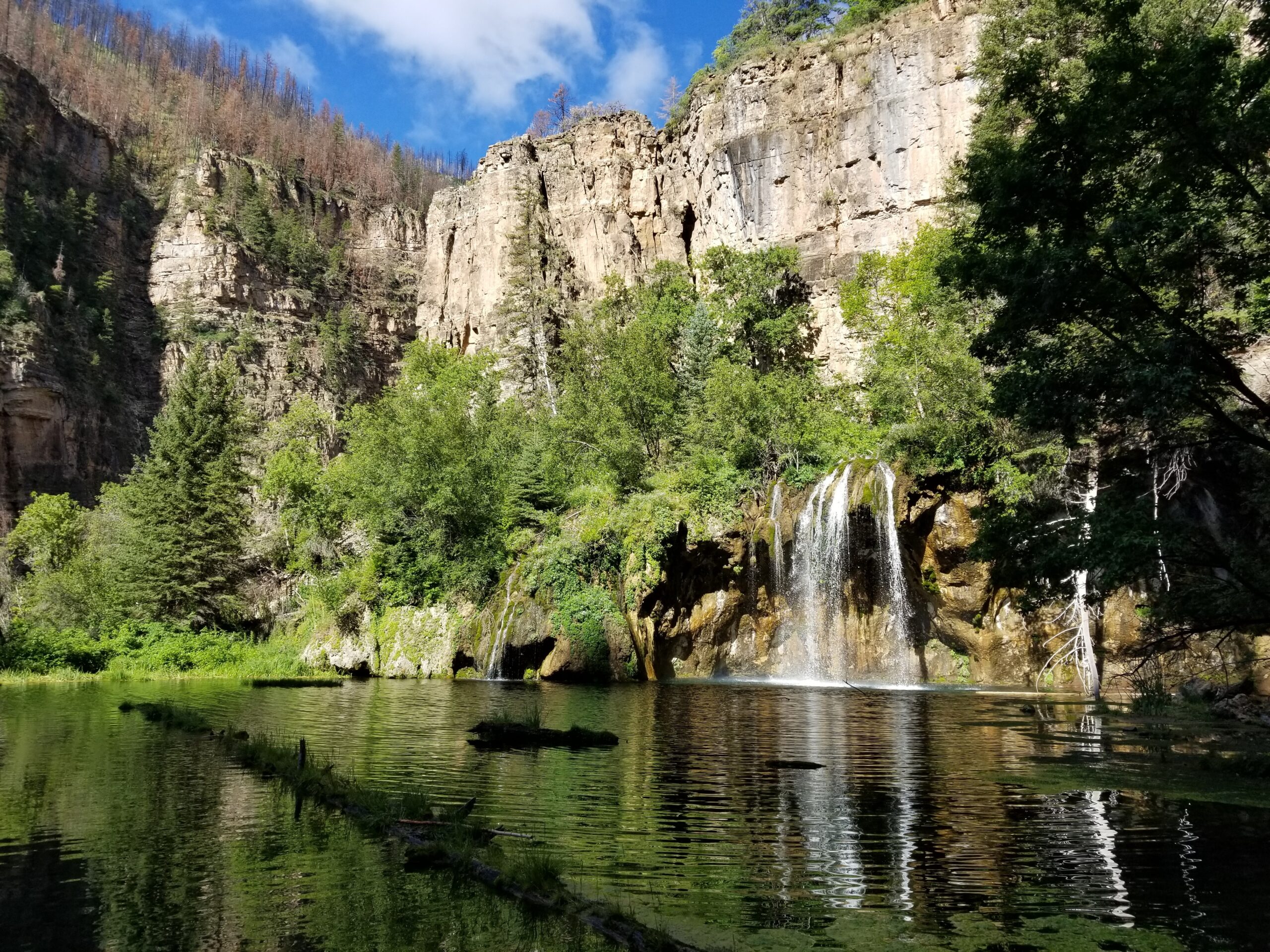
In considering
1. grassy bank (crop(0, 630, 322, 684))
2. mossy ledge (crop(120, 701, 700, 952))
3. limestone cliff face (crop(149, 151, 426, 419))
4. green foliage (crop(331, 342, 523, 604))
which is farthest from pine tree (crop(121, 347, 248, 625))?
limestone cliff face (crop(149, 151, 426, 419))

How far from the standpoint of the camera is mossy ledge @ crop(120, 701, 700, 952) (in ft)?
15.7

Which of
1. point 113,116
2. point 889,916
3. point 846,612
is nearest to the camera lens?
point 889,916

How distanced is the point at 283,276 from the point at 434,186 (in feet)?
119

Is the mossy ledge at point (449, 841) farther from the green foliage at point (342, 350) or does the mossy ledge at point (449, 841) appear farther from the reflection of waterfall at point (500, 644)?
the green foliage at point (342, 350)

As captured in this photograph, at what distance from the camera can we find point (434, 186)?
105 meters

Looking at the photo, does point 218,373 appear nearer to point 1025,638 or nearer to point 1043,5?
point 1025,638

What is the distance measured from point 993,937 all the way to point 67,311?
73490mm

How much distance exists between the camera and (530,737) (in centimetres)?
1259

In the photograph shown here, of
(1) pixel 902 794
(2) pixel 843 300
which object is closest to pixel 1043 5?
(2) pixel 843 300

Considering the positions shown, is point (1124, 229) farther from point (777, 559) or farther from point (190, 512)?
point (190, 512)

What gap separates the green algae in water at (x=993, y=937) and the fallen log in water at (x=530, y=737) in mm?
7637

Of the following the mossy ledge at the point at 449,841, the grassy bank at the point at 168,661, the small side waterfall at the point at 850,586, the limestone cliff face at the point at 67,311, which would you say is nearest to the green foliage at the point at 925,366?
the small side waterfall at the point at 850,586

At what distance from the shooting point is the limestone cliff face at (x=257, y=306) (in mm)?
67625

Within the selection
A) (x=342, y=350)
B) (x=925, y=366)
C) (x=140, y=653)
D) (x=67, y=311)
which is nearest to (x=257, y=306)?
(x=342, y=350)
